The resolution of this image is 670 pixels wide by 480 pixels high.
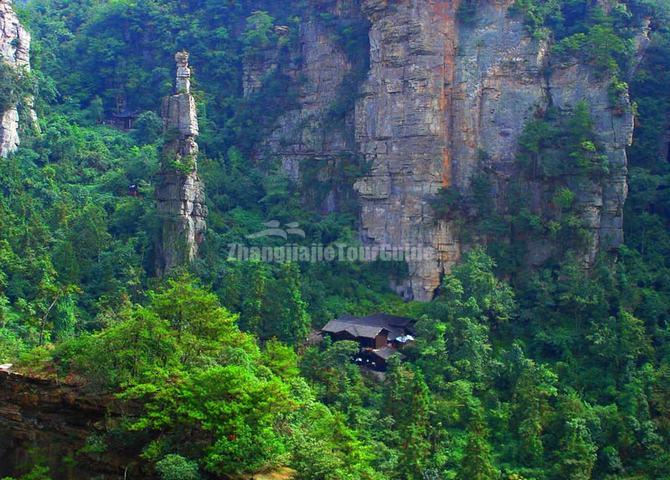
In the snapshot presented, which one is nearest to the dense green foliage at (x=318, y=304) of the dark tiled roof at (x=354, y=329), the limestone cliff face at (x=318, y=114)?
the limestone cliff face at (x=318, y=114)

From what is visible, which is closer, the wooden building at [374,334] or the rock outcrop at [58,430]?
the rock outcrop at [58,430]

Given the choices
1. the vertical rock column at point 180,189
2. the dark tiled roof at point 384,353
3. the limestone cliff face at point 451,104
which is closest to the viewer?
the dark tiled roof at point 384,353

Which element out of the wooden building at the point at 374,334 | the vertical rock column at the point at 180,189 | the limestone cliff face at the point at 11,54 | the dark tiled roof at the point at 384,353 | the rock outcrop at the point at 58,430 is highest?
the limestone cliff face at the point at 11,54

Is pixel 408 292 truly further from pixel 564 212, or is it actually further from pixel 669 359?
pixel 669 359

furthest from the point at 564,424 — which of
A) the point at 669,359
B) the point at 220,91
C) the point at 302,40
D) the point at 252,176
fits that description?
the point at 220,91

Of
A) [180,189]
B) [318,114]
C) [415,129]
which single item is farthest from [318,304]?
[318,114]

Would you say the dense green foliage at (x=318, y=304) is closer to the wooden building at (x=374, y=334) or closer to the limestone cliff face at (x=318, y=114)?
the limestone cliff face at (x=318, y=114)

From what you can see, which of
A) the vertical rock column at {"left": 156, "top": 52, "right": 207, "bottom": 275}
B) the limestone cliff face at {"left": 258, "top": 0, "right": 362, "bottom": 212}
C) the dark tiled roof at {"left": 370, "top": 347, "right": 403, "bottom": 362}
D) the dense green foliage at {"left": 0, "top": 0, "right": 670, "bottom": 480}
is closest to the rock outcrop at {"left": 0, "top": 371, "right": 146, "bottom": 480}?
the dense green foliage at {"left": 0, "top": 0, "right": 670, "bottom": 480}
